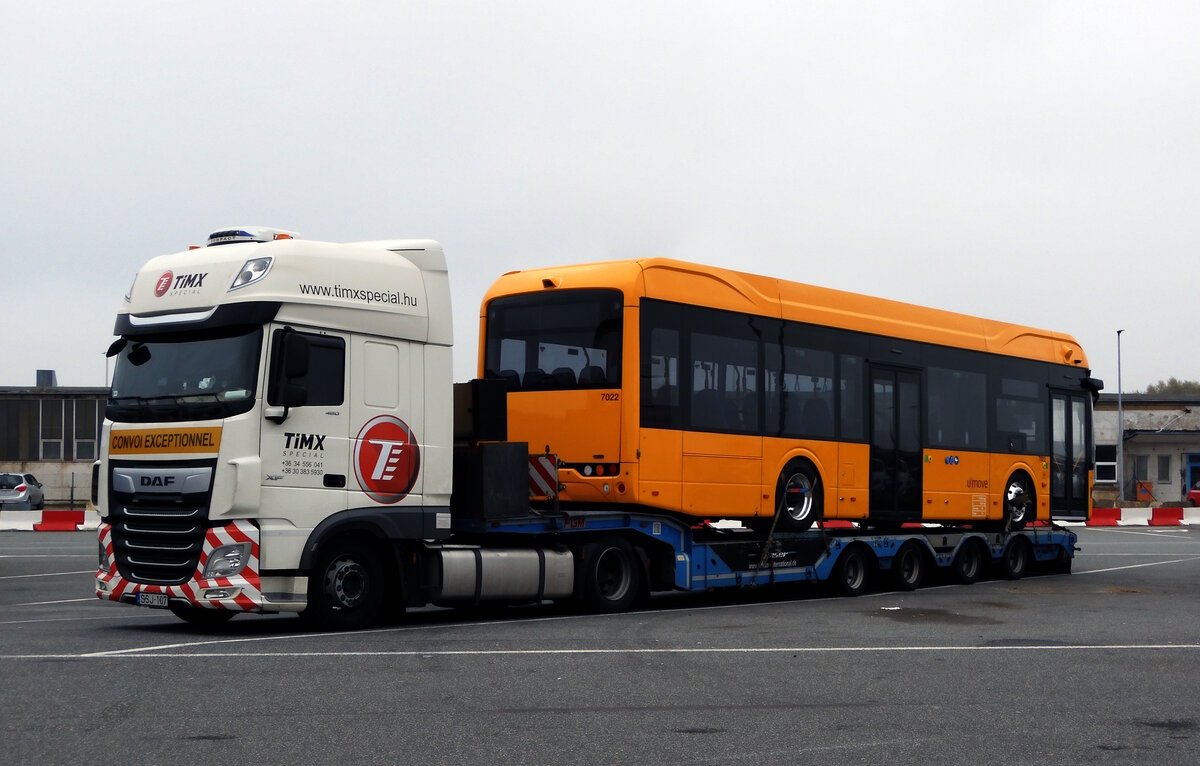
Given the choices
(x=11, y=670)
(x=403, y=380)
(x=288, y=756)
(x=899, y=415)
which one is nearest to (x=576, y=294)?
(x=403, y=380)

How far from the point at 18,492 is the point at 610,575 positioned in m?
39.6

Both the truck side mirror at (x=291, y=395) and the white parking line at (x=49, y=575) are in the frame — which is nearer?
the truck side mirror at (x=291, y=395)

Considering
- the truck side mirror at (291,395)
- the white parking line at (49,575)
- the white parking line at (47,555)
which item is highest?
the truck side mirror at (291,395)

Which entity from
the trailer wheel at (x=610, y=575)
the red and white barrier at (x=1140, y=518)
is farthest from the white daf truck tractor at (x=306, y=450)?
the red and white barrier at (x=1140, y=518)

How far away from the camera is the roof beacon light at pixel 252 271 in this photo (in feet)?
41.2

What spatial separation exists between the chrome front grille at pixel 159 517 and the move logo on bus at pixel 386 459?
1464mm

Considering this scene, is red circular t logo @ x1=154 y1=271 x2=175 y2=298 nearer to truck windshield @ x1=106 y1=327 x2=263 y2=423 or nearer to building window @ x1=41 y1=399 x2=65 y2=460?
truck windshield @ x1=106 y1=327 x2=263 y2=423

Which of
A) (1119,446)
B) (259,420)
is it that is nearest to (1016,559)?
(259,420)

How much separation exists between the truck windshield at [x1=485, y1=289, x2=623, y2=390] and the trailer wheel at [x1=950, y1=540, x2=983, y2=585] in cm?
821

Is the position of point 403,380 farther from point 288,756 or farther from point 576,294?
point 288,756

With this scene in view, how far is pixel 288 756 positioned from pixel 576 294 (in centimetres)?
920

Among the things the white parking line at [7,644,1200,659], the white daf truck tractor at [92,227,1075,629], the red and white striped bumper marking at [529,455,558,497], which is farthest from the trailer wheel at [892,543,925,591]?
the white parking line at [7,644,1200,659]

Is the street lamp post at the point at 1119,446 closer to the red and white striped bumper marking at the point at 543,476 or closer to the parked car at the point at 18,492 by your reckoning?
the parked car at the point at 18,492

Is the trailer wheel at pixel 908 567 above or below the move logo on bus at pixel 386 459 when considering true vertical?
below
